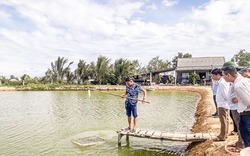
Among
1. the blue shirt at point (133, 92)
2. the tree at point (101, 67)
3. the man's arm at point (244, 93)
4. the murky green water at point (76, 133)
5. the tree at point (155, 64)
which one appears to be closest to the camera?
the man's arm at point (244, 93)

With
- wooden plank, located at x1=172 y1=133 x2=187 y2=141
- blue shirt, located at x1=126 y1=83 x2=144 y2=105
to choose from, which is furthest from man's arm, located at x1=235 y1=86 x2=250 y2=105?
blue shirt, located at x1=126 y1=83 x2=144 y2=105

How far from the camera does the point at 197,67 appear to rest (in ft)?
129

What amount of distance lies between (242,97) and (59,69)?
45663mm

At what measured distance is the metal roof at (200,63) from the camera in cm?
3888

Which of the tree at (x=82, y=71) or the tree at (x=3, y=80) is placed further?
the tree at (x=3, y=80)

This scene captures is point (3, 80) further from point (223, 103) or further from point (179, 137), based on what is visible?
point (223, 103)

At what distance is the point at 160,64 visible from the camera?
55781mm

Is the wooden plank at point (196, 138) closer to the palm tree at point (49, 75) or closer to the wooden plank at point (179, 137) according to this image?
the wooden plank at point (179, 137)

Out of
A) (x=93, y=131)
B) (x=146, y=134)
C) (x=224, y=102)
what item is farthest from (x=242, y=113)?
(x=93, y=131)

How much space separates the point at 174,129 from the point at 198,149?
347 cm

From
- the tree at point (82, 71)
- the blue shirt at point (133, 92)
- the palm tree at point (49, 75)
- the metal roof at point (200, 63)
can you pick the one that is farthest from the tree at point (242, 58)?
the blue shirt at point (133, 92)

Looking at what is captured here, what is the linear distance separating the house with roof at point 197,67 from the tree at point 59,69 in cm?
2160

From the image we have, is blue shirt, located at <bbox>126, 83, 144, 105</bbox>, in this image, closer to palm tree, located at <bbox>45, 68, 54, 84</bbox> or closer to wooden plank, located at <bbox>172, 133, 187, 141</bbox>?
wooden plank, located at <bbox>172, 133, 187, 141</bbox>

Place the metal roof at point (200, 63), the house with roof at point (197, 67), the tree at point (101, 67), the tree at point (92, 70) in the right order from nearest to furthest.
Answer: the house with roof at point (197, 67), the metal roof at point (200, 63), the tree at point (101, 67), the tree at point (92, 70)
